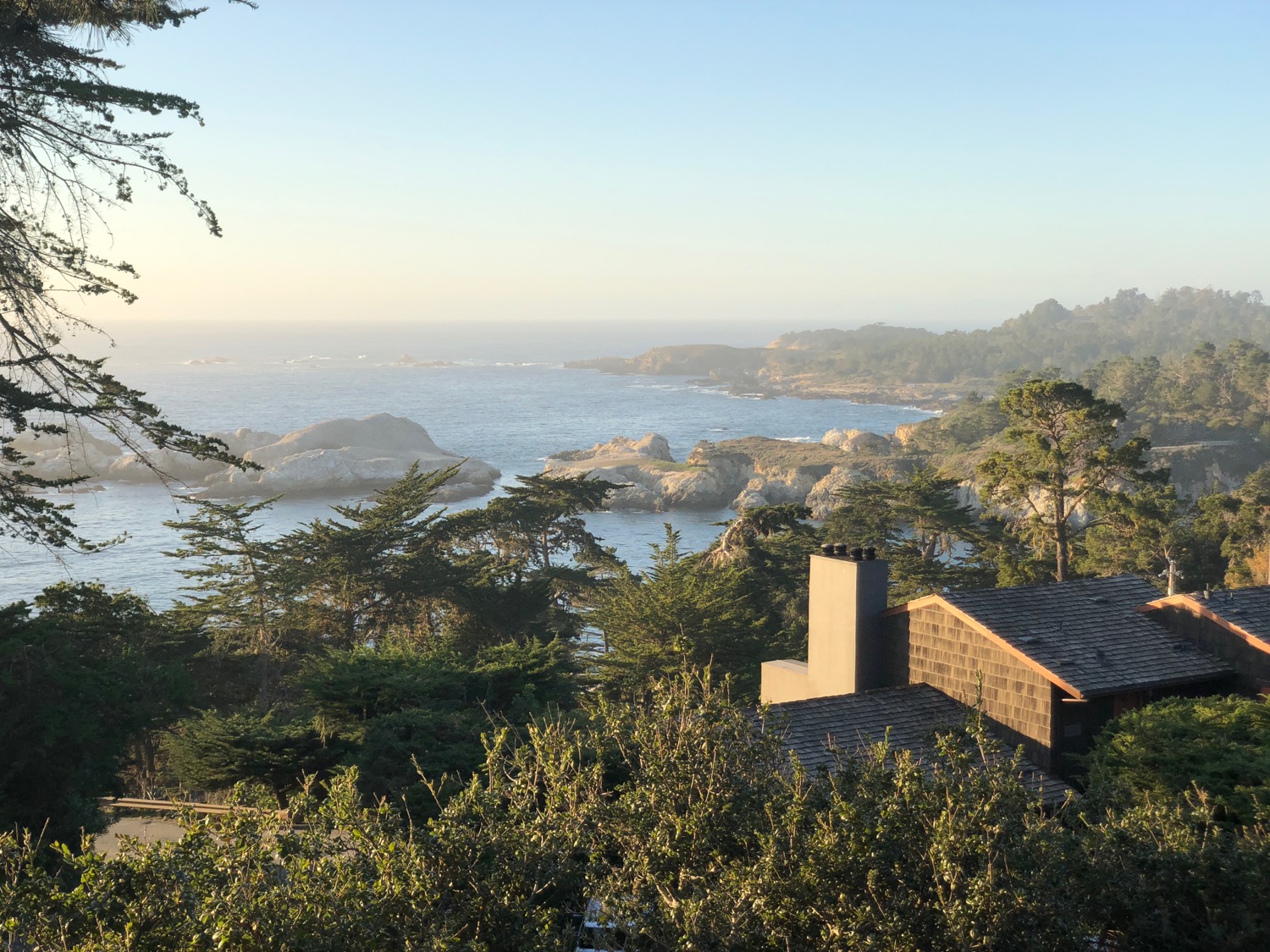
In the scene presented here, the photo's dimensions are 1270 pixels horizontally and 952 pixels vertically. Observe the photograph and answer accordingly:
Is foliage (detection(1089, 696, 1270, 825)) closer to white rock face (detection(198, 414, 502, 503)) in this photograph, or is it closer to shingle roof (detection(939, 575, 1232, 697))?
shingle roof (detection(939, 575, 1232, 697))

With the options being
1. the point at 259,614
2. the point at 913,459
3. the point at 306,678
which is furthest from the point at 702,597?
the point at 913,459

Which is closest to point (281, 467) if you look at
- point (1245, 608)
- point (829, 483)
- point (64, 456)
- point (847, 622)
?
point (64, 456)

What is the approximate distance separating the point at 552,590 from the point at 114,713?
17851 mm

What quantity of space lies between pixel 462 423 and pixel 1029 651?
12417 cm

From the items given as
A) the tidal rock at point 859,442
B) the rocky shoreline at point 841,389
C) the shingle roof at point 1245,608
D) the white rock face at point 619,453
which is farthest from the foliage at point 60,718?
the rocky shoreline at point 841,389

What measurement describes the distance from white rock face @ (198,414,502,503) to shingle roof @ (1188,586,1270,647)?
2311 inches

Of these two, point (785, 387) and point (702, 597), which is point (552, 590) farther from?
point (785, 387)

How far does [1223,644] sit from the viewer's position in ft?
39.4

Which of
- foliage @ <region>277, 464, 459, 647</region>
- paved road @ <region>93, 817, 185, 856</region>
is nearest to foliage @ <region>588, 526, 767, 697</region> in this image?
foliage @ <region>277, 464, 459, 647</region>

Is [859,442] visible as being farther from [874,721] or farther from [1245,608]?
[874,721]

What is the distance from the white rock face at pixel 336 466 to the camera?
74.8 m

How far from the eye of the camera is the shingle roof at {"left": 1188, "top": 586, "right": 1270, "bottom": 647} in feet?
38.7

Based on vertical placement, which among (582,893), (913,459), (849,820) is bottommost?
A: (913,459)

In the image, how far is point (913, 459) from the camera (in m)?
84.1
